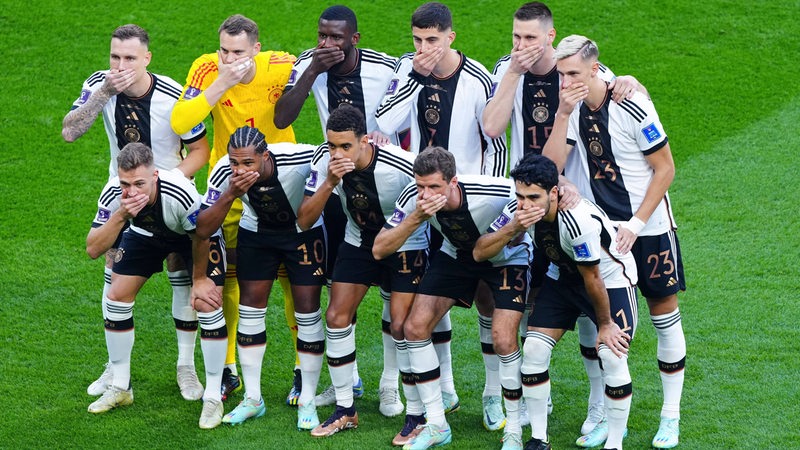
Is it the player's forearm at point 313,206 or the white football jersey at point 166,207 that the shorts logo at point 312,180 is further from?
the white football jersey at point 166,207

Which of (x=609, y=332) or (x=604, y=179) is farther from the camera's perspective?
(x=604, y=179)

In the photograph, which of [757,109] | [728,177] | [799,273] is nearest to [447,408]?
[799,273]

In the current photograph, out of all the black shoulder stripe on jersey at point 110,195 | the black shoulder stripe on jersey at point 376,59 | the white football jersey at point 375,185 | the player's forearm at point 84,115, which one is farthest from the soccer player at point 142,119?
the black shoulder stripe on jersey at point 376,59

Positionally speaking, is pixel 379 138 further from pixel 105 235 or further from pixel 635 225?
pixel 105 235

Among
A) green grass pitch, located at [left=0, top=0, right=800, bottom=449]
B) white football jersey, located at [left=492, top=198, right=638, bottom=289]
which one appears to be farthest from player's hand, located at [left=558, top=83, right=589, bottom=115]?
green grass pitch, located at [left=0, top=0, right=800, bottom=449]

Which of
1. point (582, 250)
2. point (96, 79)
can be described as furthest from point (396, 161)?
point (96, 79)

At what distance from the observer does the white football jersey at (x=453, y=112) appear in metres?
7.79

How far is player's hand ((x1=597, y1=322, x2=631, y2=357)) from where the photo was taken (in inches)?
275

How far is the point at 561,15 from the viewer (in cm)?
1376

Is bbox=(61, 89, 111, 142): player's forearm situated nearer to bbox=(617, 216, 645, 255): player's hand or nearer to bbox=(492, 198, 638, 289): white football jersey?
bbox=(492, 198, 638, 289): white football jersey

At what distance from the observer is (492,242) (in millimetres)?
7117

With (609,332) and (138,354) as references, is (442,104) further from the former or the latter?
(138,354)

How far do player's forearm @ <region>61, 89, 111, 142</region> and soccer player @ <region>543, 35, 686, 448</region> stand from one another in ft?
9.69

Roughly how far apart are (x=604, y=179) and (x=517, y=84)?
806 millimetres
